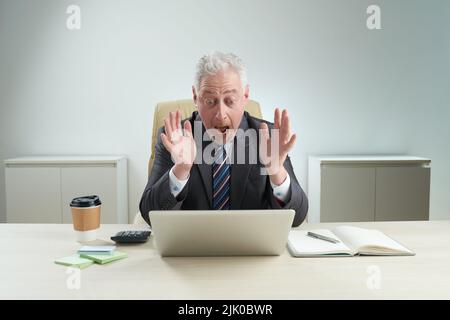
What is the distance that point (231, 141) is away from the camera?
6.48 ft

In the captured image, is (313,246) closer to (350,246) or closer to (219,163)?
(350,246)

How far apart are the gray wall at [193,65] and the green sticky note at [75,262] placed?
105 inches

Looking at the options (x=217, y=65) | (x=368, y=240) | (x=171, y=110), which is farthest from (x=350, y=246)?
(x=171, y=110)

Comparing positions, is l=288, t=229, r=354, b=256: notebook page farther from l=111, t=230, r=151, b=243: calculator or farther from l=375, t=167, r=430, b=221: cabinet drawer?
l=375, t=167, r=430, b=221: cabinet drawer

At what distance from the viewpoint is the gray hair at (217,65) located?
183 centimetres

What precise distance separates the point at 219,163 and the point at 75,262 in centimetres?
86

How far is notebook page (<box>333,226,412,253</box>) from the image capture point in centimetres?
132

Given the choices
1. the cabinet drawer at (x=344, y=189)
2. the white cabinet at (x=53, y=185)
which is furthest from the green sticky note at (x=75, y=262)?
the cabinet drawer at (x=344, y=189)

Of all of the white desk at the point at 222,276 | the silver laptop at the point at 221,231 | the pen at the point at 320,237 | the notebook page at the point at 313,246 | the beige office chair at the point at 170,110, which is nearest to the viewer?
the white desk at the point at 222,276

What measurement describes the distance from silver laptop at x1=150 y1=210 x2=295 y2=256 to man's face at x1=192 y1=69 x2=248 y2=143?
710mm

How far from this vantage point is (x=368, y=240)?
1363 millimetres

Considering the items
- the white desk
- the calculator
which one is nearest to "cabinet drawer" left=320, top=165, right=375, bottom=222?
the white desk

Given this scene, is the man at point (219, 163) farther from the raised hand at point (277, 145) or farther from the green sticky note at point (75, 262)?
the green sticky note at point (75, 262)
